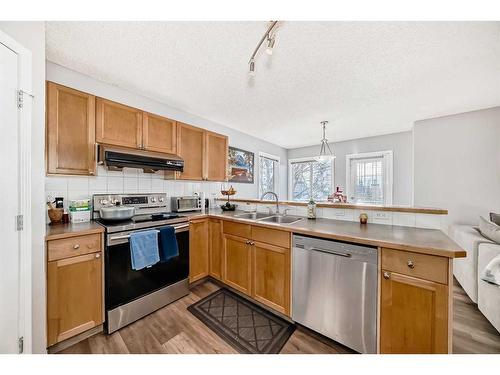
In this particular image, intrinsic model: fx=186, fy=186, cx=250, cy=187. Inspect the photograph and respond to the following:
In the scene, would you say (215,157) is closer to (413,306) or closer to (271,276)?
(271,276)

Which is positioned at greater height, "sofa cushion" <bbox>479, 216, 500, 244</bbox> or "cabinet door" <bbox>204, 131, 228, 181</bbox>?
"cabinet door" <bbox>204, 131, 228, 181</bbox>

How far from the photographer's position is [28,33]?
1129 mm

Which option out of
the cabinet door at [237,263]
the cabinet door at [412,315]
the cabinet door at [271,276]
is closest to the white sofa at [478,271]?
the cabinet door at [412,315]

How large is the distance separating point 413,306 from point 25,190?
2376 millimetres

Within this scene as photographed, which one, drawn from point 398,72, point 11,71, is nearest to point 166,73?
point 11,71

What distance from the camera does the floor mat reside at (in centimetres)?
145

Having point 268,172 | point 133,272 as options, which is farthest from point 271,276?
point 268,172

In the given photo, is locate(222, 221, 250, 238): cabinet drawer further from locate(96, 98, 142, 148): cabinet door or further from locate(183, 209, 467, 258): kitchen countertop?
locate(96, 98, 142, 148): cabinet door

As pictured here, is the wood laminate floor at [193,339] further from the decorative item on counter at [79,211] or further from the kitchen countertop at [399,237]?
the decorative item on counter at [79,211]

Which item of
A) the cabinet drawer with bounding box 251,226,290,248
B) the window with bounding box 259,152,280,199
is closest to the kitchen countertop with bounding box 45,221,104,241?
the cabinet drawer with bounding box 251,226,290,248

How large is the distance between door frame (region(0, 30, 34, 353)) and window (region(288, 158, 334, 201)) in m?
4.81

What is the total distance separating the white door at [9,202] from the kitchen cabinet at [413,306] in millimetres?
2175

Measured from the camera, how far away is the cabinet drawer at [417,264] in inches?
40.2

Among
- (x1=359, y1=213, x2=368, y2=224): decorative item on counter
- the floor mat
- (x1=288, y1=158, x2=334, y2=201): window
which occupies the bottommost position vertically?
the floor mat
